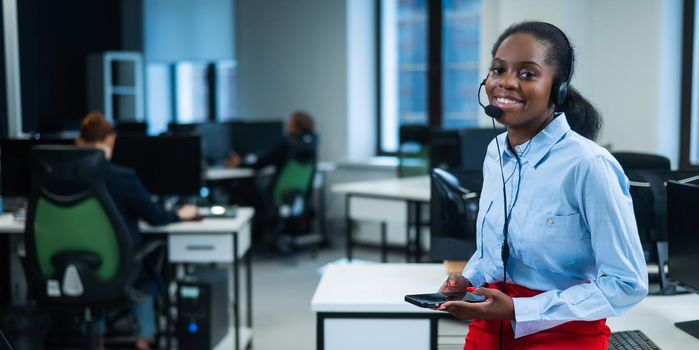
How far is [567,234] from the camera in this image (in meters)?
1.43

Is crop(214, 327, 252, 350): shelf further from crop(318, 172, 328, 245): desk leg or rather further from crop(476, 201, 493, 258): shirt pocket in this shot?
crop(318, 172, 328, 245): desk leg

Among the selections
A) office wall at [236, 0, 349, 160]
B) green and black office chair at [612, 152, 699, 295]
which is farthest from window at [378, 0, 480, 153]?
green and black office chair at [612, 152, 699, 295]

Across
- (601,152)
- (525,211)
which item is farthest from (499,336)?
(601,152)

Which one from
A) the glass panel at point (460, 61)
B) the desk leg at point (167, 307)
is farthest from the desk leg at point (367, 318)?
the glass panel at point (460, 61)

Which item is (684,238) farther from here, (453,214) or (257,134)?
(257,134)

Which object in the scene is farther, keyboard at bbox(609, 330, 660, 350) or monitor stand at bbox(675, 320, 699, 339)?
monitor stand at bbox(675, 320, 699, 339)

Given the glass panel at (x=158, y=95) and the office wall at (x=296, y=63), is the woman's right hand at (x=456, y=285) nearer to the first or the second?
the office wall at (x=296, y=63)

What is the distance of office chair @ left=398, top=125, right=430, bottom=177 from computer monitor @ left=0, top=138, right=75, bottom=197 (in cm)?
272

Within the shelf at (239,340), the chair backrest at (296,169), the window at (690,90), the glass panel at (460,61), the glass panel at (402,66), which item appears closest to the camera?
the shelf at (239,340)

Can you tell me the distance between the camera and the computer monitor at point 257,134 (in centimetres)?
730

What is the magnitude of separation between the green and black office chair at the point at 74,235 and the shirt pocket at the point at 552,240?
2326 mm

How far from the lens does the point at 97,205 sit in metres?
3.36

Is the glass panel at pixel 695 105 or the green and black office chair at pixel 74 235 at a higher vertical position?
the glass panel at pixel 695 105

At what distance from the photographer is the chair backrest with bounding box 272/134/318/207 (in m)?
6.44
